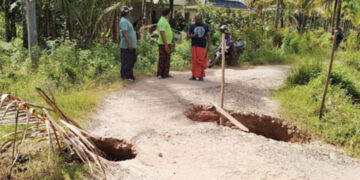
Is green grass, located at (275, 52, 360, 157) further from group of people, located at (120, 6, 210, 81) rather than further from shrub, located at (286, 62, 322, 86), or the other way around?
group of people, located at (120, 6, 210, 81)

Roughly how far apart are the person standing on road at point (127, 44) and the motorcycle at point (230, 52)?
310cm

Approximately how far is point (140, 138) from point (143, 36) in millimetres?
6596

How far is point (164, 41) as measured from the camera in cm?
691

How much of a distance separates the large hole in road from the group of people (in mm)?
1714

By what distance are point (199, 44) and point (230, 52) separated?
2839 mm

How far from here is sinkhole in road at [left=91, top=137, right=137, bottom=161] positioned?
4422 millimetres

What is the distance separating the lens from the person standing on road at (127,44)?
654 cm

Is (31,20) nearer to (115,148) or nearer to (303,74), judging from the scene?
(115,148)

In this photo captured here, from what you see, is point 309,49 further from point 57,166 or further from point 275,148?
point 57,166

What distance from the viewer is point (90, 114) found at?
17.2 ft

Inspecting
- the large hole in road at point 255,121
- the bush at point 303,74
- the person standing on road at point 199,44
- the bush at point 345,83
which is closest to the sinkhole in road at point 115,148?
the large hole in road at point 255,121

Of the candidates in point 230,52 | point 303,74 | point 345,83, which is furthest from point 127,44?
point 345,83

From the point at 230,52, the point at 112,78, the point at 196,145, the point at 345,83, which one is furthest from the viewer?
the point at 230,52

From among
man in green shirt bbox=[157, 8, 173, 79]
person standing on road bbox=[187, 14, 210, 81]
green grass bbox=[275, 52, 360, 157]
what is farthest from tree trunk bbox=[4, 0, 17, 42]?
green grass bbox=[275, 52, 360, 157]
